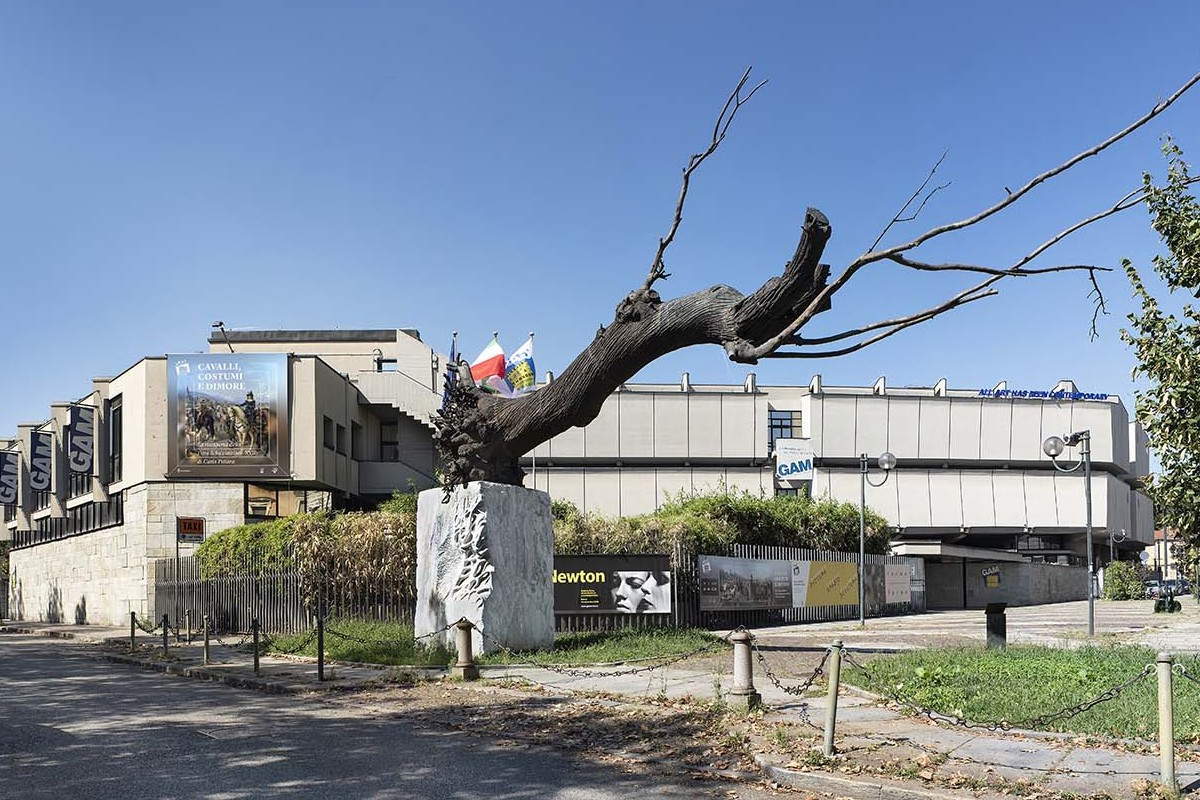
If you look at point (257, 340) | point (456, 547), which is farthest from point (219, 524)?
point (456, 547)

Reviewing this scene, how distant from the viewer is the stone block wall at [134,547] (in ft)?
112

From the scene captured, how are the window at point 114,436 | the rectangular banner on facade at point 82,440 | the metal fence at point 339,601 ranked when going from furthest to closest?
the rectangular banner on facade at point 82,440 → the window at point 114,436 → the metal fence at point 339,601

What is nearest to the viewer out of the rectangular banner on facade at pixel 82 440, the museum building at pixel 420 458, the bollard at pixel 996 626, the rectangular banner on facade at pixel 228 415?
the bollard at pixel 996 626

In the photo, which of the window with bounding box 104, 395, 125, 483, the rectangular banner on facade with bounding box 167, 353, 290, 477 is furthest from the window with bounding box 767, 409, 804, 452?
the window with bounding box 104, 395, 125, 483

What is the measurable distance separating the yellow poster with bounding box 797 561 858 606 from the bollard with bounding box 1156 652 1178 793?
23.0 m

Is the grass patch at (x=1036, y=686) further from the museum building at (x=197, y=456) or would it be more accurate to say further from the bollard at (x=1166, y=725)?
the museum building at (x=197, y=456)

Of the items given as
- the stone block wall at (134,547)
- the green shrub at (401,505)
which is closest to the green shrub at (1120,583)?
the green shrub at (401,505)

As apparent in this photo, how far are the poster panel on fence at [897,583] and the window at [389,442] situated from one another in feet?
68.6

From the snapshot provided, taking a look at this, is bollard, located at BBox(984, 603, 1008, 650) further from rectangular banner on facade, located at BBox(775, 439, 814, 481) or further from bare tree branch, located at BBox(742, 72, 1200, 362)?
rectangular banner on facade, located at BBox(775, 439, 814, 481)

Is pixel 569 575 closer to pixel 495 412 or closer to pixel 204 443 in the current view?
pixel 495 412

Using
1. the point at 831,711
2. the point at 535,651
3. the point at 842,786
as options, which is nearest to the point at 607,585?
the point at 535,651

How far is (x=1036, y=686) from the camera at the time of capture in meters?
11.3

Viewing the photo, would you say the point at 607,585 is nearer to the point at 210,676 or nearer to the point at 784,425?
the point at 210,676

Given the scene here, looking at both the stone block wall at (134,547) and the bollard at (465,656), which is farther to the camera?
the stone block wall at (134,547)
